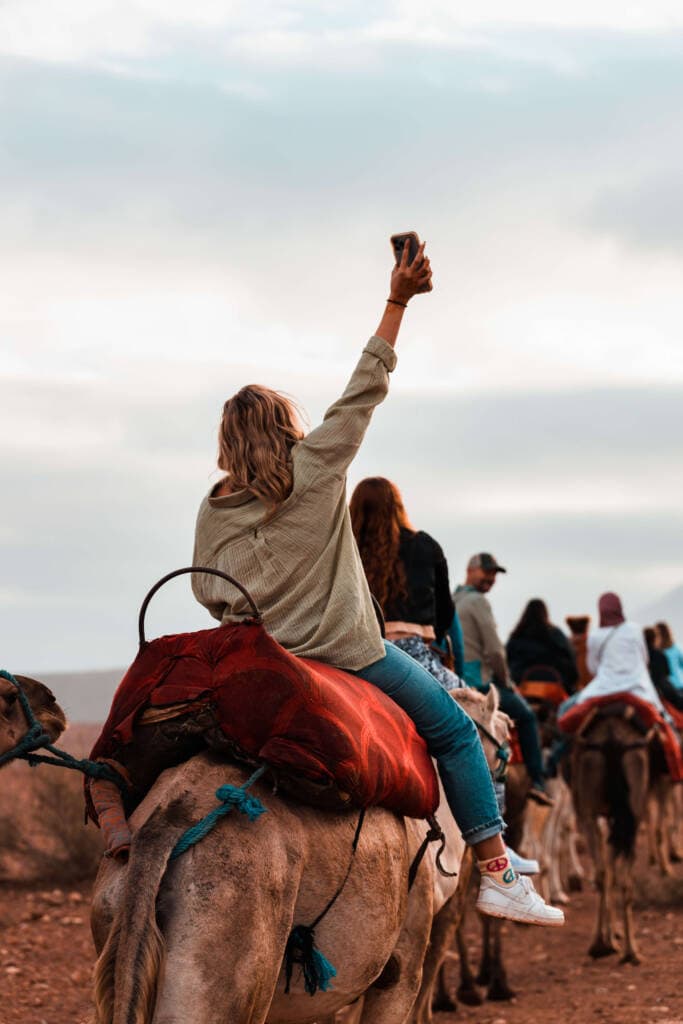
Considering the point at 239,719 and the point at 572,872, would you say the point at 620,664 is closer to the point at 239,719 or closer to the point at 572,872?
the point at 572,872

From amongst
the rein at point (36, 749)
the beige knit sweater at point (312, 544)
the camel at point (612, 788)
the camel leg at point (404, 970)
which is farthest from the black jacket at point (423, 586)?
the camel at point (612, 788)

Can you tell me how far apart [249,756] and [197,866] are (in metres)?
0.46

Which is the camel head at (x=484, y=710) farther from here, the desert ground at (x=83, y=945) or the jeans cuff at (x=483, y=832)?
the desert ground at (x=83, y=945)

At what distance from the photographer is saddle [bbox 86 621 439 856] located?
4.70 metres

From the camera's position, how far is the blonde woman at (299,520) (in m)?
5.16

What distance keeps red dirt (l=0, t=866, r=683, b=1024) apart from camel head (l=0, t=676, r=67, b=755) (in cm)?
448

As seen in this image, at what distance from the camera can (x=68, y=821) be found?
17328 mm

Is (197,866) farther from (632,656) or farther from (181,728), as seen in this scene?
(632,656)

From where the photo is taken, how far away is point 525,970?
1320 cm

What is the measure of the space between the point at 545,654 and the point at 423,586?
900 centimetres

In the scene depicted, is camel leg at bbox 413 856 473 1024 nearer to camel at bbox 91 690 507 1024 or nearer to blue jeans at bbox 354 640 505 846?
blue jeans at bbox 354 640 505 846

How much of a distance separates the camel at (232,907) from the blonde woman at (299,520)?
2.01 ft

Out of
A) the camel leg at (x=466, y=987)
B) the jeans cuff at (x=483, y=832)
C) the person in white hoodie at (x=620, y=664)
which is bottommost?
the camel leg at (x=466, y=987)

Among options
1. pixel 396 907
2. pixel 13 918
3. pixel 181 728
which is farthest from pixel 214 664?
pixel 13 918
